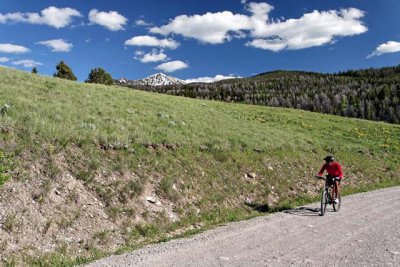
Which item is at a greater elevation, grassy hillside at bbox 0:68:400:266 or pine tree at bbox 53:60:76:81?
pine tree at bbox 53:60:76:81

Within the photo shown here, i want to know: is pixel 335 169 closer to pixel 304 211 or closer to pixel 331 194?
pixel 331 194

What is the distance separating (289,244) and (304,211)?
211 inches

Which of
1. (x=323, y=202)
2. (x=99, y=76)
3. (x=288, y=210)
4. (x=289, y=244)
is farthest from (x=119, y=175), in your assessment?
(x=99, y=76)

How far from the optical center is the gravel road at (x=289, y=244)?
351 inches

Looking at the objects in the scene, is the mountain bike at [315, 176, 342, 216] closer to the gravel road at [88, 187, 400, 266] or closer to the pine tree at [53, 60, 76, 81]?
the gravel road at [88, 187, 400, 266]

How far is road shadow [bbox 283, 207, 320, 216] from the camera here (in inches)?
580

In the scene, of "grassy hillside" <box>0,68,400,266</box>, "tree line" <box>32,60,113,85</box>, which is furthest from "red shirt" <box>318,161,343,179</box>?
"tree line" <box>32,60,113,85</box>

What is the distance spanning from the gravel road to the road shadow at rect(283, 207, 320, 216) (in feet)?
1.26

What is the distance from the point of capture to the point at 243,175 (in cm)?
1800

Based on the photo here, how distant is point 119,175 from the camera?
13688 millimetres

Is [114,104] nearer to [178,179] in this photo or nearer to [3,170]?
[178,179]

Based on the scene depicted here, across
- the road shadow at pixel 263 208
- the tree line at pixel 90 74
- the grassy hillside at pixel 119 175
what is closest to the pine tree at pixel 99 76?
the tree line at pixel 90 74

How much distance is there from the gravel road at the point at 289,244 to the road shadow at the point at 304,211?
383mm

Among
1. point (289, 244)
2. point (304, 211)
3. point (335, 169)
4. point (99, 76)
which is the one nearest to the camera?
point (289, 244)
